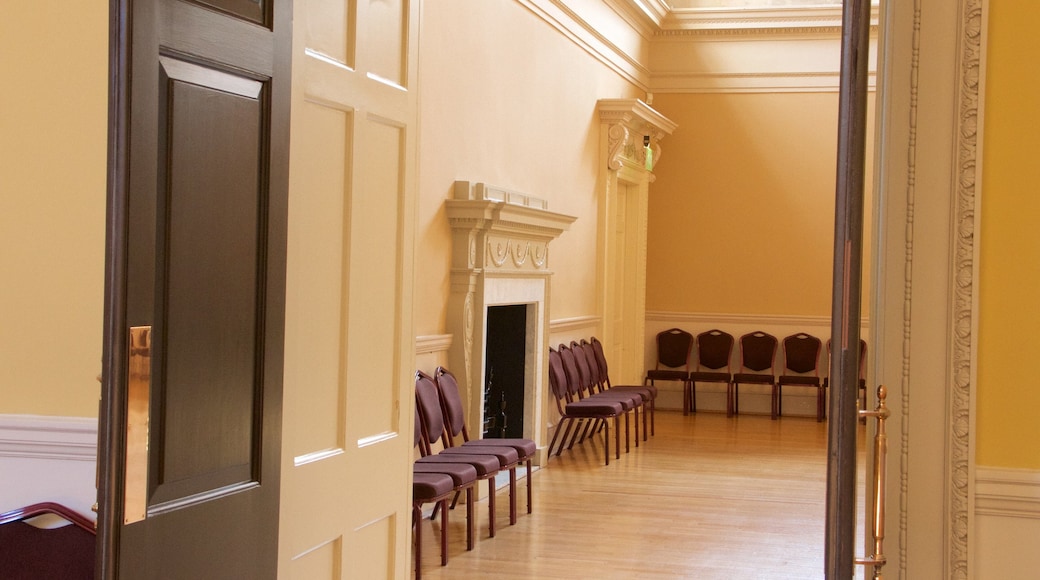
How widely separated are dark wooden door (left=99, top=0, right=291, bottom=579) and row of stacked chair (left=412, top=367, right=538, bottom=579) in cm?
284

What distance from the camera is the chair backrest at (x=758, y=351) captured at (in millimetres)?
12547

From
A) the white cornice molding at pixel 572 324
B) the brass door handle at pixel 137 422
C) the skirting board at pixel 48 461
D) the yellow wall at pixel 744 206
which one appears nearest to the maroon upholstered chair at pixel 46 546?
the skirting board at pixel 48 461

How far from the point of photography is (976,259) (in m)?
2.71

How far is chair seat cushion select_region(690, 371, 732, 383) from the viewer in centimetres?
1223

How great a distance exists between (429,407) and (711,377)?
642 cm

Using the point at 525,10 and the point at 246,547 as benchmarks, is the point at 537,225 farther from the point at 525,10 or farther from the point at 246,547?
the point at 246,547

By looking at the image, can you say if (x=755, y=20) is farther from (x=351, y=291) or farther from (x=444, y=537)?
(x=351, y=291)

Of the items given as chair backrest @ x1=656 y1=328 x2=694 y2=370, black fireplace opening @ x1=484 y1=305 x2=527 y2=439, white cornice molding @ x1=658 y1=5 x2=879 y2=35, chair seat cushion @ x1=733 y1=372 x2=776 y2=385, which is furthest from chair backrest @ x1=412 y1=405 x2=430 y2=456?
white cornice molding @ x1=658 y1=5 x2=879 y2=35

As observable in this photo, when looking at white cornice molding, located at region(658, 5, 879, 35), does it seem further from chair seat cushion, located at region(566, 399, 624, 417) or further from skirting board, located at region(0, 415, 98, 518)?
skirting board, located at region(0, 415, 98, 518)

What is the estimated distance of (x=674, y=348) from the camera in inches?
502

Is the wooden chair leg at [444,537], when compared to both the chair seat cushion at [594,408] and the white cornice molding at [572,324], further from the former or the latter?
the white cornice molding at [572,324]

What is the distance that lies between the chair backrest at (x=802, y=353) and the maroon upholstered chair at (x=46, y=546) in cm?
1028

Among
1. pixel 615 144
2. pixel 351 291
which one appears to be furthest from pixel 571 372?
pixel 351 291

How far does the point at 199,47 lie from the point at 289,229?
65 centimetres
